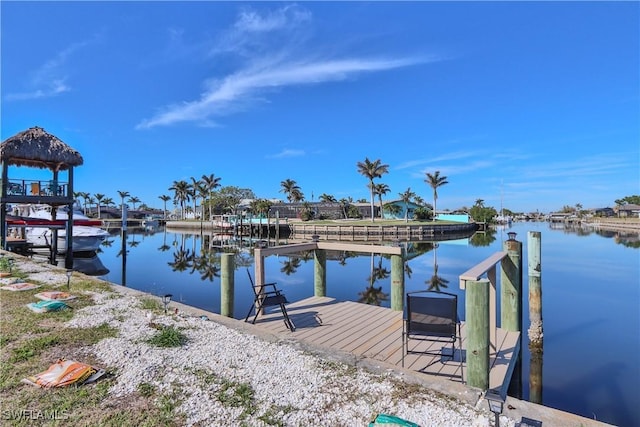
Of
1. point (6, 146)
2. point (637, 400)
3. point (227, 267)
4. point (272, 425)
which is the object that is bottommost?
point (637, 400)

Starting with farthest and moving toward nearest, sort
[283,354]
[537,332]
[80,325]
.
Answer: [537,332], [80,325], [283,354]

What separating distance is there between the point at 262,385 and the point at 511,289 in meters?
4.17

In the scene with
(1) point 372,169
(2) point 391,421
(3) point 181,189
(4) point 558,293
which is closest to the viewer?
(2) point 391,421

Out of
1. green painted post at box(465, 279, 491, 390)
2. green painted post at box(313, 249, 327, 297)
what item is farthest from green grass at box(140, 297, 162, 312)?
green painted post at box(465, 279, 491, 390)

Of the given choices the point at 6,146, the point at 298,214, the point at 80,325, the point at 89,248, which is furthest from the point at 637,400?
the point at 298,214

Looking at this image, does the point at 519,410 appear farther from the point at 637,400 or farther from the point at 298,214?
the point at 298,214

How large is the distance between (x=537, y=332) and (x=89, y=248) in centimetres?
2106

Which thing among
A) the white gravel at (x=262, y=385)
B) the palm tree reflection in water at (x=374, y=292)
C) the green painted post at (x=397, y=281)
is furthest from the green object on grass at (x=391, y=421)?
the palm tree reflection in water at (x=374, y=292)

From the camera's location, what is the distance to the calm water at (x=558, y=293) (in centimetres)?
519

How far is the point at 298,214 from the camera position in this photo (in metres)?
59.7

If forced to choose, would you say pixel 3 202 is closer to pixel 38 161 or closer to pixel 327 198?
pixel 38 161

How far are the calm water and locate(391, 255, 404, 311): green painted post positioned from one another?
2.20 m

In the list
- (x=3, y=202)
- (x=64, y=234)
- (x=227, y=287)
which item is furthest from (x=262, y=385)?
(x=64, y=234)

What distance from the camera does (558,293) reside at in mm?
11422
